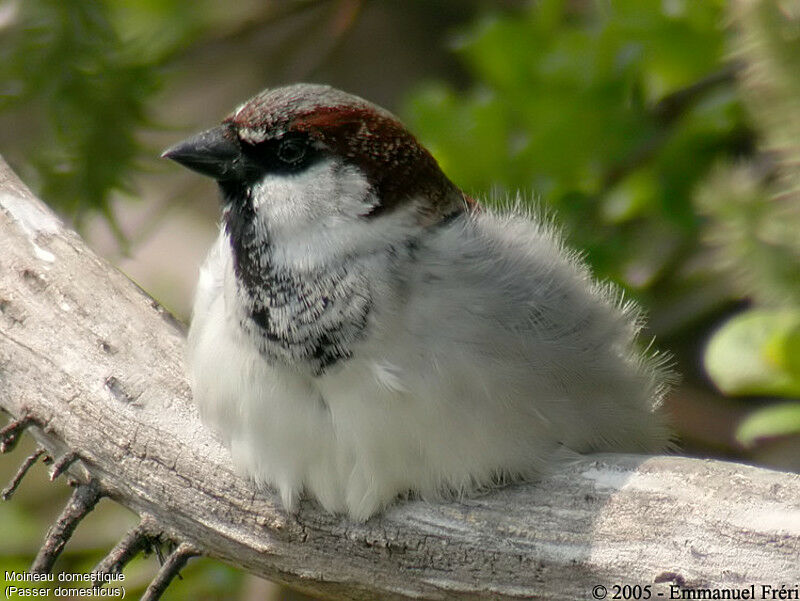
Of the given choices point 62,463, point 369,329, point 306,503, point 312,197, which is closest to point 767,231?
point 369,329

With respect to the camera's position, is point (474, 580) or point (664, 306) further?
point (664, 306)

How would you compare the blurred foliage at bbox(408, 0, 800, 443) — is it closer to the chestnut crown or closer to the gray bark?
the chestnut crown

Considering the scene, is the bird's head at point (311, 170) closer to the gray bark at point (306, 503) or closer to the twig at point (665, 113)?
the gray bark at point (306, 503)

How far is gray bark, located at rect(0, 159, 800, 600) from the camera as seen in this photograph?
77.5 inches

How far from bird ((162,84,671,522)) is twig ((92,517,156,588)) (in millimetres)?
230

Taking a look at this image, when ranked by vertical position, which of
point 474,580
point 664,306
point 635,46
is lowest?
point 664,306

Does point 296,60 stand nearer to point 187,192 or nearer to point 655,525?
point 187,192

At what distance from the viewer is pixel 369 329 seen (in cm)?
217

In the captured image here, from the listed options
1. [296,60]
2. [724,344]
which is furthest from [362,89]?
[724,344]

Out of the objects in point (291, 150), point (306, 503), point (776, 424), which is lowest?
point (776, 424)

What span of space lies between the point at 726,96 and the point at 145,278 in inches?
115

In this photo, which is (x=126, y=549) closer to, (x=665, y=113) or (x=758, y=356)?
(x=758, y=356)

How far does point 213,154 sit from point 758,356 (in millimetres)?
1291

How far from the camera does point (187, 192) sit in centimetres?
457
